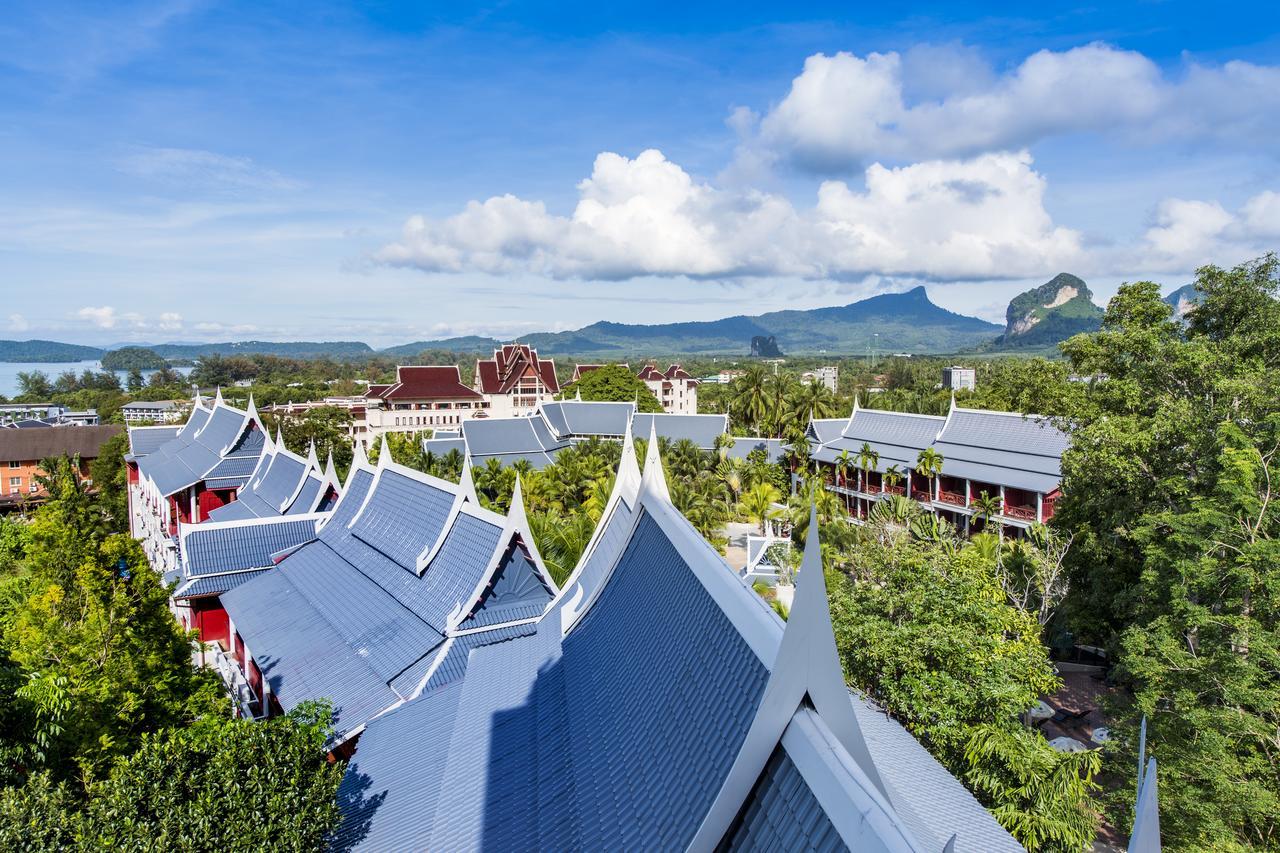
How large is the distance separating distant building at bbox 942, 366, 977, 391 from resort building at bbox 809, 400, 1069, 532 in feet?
197

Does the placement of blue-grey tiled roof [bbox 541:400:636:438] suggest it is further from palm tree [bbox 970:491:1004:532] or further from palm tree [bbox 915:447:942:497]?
palm tree [bbox 970:491:1004:532]

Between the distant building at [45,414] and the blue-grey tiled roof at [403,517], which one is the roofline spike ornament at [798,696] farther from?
the distant building at [45,414]

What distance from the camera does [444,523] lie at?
1622 cm

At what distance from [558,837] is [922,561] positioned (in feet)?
38.2

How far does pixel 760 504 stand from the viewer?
1553 inches

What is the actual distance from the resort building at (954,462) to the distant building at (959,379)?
60.1 meters

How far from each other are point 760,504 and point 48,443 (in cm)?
4980

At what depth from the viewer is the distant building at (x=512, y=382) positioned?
75062 millimetres

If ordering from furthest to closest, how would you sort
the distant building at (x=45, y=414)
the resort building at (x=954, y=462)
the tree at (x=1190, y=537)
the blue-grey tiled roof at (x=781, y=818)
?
the distant building at (x=45, y=414)
the resort building at (x=954, y=462)
the tree at (x=1190, y=537)
the blue-grey tiled roof at (x=781, y=818)

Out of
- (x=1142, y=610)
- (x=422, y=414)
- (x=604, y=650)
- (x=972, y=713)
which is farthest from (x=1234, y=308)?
(x=422, y=414)

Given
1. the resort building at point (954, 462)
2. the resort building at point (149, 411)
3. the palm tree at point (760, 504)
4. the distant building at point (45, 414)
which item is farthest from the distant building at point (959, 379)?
the distant building at point (45, 414)

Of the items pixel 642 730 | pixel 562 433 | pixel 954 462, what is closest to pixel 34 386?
pixel 562 433

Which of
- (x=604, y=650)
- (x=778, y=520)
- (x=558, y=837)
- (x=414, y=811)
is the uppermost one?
(x=604, y=650)

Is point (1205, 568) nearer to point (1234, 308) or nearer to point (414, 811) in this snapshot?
point (1234, 308)
